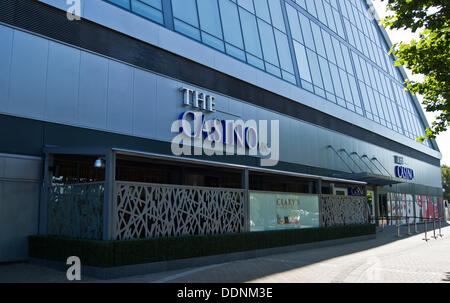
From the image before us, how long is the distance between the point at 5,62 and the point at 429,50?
1367 centimetres

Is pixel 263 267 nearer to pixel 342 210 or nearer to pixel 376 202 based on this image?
pixel 342 210

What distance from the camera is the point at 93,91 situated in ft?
46.3

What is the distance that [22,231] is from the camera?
12117 millimetres

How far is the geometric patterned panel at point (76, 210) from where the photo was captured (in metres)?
10.6

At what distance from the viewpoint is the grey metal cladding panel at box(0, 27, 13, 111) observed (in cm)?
1180

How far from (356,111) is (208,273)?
2709cm

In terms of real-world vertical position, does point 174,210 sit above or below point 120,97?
below

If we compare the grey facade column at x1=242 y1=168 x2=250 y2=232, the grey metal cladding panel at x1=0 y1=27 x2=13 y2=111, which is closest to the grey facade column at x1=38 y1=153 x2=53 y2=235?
the grey metal cladding panel at x1=0 y1=27 x2=13 y2=111

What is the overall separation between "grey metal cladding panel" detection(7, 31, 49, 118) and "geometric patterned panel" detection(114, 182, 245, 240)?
4.41 m

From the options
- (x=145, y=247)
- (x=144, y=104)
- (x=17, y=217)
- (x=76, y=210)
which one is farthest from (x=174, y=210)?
(x=144, y=104)

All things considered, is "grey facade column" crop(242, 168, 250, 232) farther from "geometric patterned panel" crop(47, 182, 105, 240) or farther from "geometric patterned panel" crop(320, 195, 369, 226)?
"geometric patterned panel" crop(320, 195, 369, 226)

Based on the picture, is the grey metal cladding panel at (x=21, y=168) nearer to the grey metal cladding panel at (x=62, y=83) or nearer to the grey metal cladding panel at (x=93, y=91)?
the grey metal cladding panel at (x=62, y=83)

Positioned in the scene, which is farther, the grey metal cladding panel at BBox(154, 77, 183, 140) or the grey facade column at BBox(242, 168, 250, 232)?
the grey metal cladding panel at BBox(154, 77, 183, 140)

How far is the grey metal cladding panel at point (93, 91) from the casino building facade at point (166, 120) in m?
0.04
